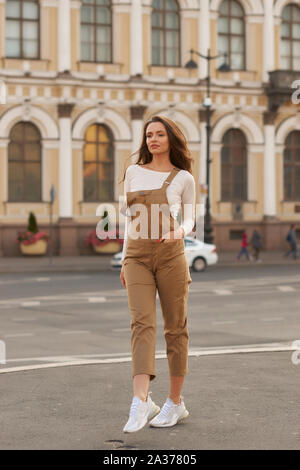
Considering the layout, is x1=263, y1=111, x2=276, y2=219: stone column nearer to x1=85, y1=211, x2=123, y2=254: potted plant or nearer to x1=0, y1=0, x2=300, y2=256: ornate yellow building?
x1=0, y1=0, x2=300, y2=256: ornate yellow building

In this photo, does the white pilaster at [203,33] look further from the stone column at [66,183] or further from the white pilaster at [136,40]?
the stone column at [66,183]

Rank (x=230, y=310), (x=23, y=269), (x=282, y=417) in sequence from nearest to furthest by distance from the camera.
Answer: (x=282, y=417), (x=230, y=310), (x=23, y=269)

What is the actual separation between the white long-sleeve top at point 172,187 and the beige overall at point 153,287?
3 centimetres

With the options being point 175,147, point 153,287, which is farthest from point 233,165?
point 153,287

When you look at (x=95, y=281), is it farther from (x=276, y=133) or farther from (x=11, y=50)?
(x=276, y=133)

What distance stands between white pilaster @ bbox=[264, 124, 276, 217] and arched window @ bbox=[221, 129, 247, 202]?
921 millimetres

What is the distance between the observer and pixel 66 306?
18.3 metres

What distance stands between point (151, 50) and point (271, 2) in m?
6.05

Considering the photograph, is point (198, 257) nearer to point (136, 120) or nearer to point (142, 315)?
point (136, 120)

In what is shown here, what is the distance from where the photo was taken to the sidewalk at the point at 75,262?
31953 mm

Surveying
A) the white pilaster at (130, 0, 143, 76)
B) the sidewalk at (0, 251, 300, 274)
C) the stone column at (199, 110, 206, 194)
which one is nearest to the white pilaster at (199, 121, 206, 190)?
the stone column at (199, 110, 206, 194)

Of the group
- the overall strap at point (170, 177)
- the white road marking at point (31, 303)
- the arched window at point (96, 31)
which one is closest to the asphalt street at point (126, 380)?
the white road marking at point (31, 303)

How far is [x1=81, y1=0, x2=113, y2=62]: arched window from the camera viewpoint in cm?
4041

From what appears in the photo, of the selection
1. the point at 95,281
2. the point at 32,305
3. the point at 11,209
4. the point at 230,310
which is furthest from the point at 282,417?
the point at 11,209
